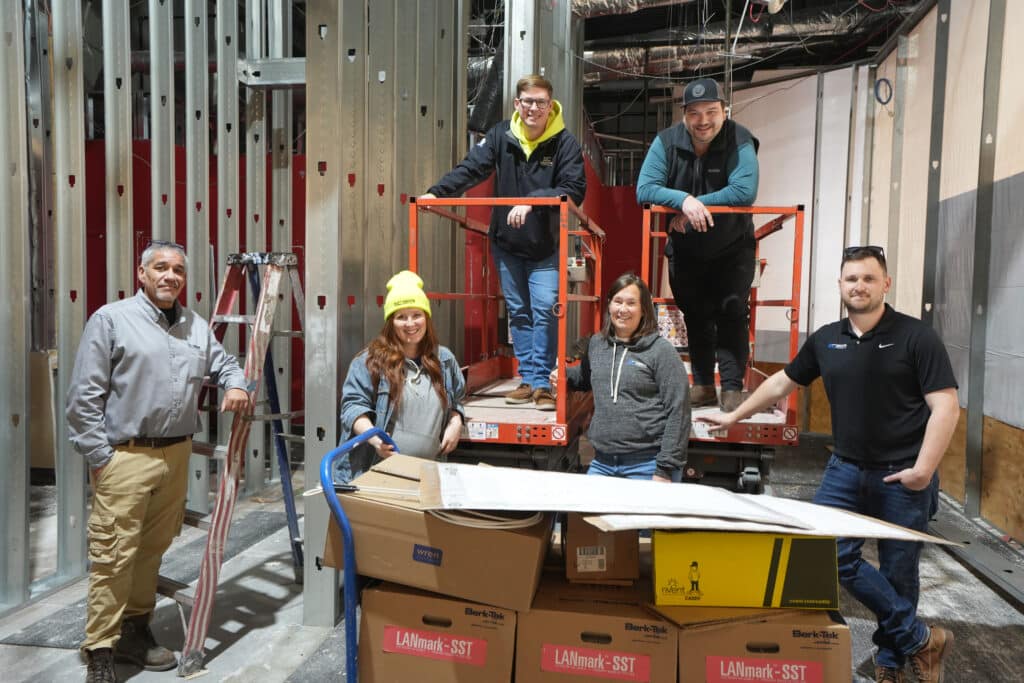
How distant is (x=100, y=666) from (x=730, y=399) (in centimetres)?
322

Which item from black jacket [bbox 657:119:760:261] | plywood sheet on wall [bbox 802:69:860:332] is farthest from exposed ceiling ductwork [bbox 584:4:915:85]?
black jacket [bbox 657:119:760:261]

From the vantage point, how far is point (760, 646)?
1571 millimetres

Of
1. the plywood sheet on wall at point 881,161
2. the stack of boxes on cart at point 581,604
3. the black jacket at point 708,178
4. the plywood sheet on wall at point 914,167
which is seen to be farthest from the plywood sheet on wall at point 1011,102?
the stack of boxes on cart at point 581,604

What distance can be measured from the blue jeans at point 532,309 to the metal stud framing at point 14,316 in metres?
2.50

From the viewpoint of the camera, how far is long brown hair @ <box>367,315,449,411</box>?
3.14m

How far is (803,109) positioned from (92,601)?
8492 millimetres

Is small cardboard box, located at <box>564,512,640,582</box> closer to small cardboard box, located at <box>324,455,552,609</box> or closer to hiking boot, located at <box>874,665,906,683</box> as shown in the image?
small cardboard box, located at <box>324,455,552,609</box>

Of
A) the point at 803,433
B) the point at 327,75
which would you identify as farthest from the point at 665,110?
the point at 327,75

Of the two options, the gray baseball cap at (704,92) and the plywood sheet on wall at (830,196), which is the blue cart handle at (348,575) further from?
the plywood sheet on wall at (830,196)

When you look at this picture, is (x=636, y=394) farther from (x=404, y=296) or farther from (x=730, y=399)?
(x=404, y=296)

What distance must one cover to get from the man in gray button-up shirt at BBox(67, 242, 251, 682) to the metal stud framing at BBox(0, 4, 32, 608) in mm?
→ 1021

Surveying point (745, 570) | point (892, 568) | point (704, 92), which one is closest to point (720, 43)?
point (704, 92)

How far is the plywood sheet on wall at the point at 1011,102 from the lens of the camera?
482 centimetres

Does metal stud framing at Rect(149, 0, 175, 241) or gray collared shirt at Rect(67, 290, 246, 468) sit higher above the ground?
metal stud framing at Rect(149, 0, 175, 241)
